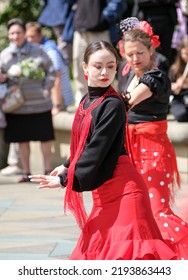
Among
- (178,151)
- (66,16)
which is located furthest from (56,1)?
(178,151)

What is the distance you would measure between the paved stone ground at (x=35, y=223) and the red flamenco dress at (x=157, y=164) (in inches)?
19.6

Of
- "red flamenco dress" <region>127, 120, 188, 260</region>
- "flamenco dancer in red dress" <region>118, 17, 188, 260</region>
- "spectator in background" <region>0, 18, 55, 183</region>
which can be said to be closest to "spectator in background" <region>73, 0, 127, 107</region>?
"spectator in background" <region>0, 18, 55, 183</region>

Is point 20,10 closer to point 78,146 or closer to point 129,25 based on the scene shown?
point 129,25

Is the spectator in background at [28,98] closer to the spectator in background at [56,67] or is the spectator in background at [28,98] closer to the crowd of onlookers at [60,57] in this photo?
the crowd of onlookers at [60,57]

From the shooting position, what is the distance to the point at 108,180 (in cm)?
592

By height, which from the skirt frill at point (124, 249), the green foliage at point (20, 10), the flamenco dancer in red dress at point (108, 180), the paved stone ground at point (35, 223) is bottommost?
the paved stone ground at point (35, 223)

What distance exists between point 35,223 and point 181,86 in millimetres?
3160

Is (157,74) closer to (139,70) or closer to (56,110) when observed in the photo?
(139,70)

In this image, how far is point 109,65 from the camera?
5.97m

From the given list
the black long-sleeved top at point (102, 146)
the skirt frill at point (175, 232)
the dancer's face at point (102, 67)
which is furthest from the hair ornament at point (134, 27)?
the black long-sleeved top at point (102, 146)

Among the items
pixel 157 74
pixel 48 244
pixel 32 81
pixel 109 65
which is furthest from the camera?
pixel 32 81

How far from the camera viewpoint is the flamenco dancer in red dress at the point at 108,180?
19.2ft
